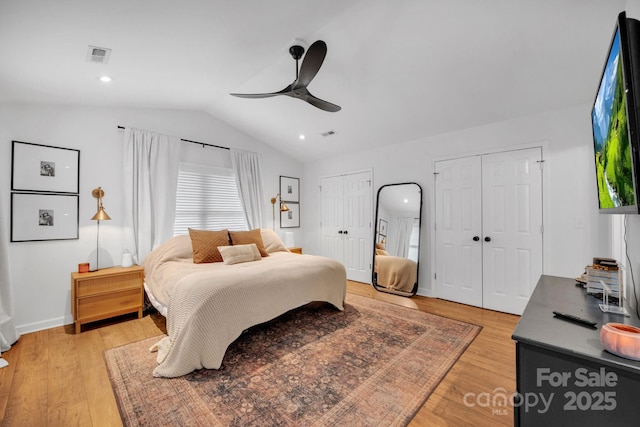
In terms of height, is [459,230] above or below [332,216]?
below

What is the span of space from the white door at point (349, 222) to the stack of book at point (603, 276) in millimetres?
3218

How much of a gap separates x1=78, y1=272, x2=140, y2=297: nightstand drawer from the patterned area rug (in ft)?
2.68

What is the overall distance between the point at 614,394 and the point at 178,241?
387cm

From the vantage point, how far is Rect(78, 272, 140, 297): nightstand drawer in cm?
282

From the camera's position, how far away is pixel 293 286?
9.06 ft

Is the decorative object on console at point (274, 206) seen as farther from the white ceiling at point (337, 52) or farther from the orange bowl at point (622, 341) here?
the orange bowl at point (622, 341)

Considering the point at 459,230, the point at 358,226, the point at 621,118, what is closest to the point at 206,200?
the point at 358,226

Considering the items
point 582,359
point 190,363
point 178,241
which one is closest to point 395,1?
point 582,359

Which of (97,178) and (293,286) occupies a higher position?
(97,178)

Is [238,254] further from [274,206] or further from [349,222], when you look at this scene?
[349,222]

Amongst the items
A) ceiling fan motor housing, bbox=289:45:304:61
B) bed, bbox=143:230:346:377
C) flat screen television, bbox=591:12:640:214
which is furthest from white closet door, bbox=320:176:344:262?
flat screen television, bbox=591:12:640:214

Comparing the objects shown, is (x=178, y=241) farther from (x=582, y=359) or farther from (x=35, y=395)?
(x=582, y=359)

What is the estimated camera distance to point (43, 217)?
2910 millimetres

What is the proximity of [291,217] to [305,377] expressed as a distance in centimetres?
372
